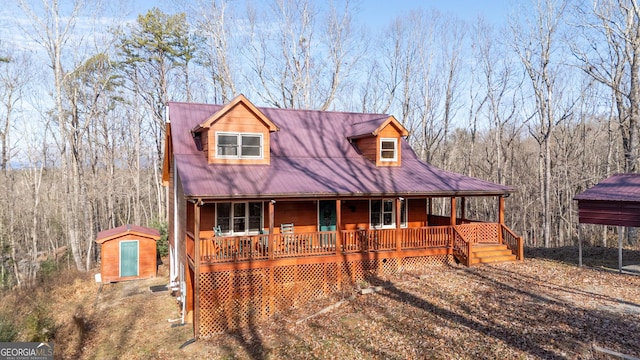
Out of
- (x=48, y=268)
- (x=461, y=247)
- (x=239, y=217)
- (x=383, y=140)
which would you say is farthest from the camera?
(x=48, y=268)

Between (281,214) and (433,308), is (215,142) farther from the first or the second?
(433,308)

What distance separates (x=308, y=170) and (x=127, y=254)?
440 inches

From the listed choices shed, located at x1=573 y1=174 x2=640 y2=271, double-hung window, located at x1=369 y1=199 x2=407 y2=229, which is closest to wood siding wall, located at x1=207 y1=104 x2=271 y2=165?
double-hung window, located at x1=369 y1=199 x2=407 y2=229

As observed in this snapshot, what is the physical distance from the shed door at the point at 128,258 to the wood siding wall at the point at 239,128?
878cm

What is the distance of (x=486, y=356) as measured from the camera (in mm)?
8430

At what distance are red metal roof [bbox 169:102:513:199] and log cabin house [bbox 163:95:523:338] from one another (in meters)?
0.05

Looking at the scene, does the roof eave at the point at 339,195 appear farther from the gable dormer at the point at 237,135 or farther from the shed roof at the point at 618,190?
the shed roof at the point at 618,190

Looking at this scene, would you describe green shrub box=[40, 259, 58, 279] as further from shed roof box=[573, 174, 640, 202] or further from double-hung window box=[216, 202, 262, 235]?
shed roof box=[573, 174, 640, 202]

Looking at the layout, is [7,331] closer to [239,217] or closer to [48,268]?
[239,217]

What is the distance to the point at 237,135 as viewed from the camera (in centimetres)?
1472

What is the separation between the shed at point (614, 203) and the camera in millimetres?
12941

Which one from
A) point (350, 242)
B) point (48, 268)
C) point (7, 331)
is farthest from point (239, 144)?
point (48, 268)

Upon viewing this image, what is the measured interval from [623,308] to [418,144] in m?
28.4

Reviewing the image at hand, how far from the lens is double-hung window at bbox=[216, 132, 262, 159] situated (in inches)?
571
